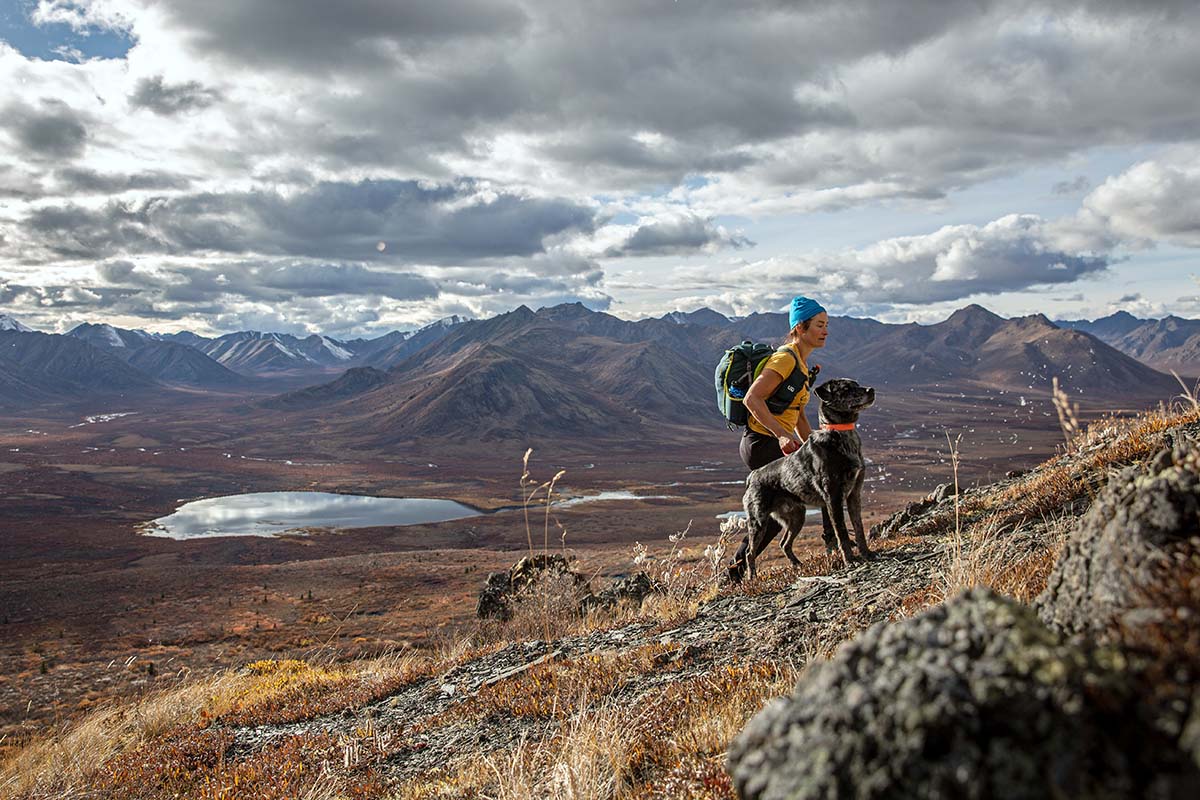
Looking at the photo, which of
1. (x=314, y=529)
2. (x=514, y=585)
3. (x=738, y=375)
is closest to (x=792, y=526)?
(x=738, y=375)

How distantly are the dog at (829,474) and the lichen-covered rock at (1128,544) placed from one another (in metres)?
3.64

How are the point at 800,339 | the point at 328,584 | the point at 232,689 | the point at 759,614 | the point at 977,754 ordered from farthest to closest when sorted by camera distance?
the point at 328,584 < the point at 232,689 < the point at 800,339 < the point at 759,614 < the point at 977,754

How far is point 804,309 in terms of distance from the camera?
6668mm

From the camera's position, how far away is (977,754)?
4.09 ft

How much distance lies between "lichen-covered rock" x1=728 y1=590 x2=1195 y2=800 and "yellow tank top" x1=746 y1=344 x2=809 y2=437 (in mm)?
5028

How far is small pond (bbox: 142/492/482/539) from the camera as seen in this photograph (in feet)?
261

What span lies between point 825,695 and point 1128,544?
93 cm

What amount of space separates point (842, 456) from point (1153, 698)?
16.0 ft

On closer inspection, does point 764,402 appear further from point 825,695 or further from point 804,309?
point 825,695

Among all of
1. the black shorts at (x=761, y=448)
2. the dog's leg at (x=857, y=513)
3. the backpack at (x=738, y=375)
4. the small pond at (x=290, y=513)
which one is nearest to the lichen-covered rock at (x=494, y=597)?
the black shorts at (x=761, y=448)

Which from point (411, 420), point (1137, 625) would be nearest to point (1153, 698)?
point (1137, 625)

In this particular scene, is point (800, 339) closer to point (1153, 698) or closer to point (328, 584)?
point (1153, 698)

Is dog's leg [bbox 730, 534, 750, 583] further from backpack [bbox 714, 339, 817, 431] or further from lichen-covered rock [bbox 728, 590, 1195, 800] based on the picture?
lichen-covered rock [bbox 728, 590, 1195, 800]

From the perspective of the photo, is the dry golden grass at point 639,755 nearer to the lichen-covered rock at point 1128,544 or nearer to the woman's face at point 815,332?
the lichen-covered rock at point 1128,544
